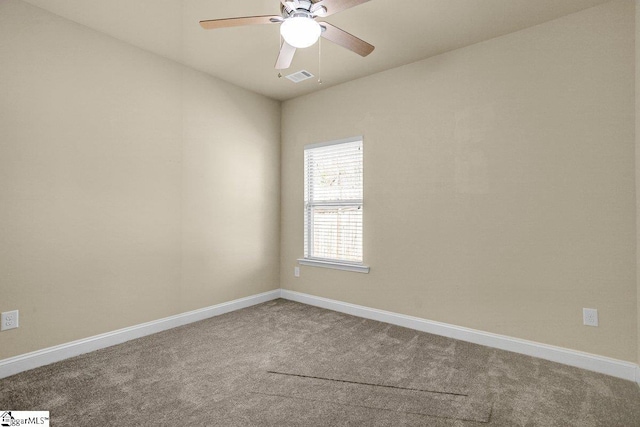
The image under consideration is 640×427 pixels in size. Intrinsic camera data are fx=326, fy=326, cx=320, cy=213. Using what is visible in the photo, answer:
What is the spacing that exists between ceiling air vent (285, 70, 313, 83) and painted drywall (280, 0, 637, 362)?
0.52m

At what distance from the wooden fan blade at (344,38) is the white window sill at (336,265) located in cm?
227

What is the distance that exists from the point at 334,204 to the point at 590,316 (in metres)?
2.63

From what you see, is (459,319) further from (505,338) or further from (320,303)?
(320,303)

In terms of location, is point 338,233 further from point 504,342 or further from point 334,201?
point 504,342

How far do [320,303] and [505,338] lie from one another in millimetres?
2058

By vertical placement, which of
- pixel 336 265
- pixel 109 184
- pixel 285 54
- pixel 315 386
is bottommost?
pixel 315 386

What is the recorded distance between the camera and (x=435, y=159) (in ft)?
10.8

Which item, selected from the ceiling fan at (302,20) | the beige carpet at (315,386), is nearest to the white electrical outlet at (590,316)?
the beige carpet at (315,386)

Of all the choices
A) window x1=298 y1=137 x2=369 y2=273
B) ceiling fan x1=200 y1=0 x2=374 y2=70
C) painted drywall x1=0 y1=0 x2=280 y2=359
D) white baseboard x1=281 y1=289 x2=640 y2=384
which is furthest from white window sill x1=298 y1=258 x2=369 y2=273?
ceiling fan x1=200 y1=0 x2=374 y2=70

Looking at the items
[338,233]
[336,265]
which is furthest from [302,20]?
[336,265]

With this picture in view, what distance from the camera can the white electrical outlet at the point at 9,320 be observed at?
93.1 inches

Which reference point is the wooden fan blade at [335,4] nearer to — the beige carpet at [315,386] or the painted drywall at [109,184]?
the painted drywall at [109,184]

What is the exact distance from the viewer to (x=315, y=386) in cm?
223

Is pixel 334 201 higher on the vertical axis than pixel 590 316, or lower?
higher
